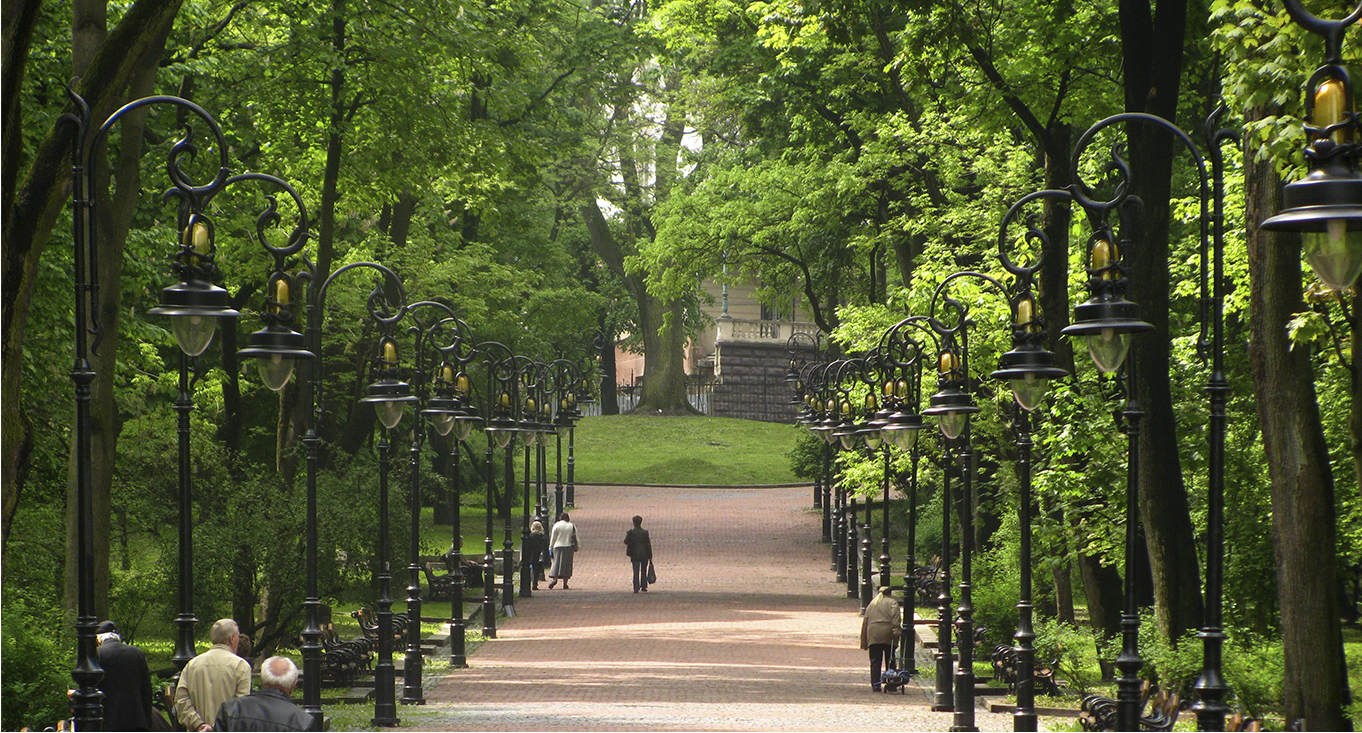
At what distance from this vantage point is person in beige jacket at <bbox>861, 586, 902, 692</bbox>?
60.6ft

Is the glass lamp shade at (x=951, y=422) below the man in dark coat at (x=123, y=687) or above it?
above

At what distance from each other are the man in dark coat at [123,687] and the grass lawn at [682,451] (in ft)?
130

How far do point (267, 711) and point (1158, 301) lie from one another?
11.0 m

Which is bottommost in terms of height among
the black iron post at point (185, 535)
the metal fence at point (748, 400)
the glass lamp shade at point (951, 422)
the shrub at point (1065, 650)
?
the shrub at point (1065, 650)

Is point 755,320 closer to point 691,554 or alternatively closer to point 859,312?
point 691,554

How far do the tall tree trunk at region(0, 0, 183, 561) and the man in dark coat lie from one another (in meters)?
2.05

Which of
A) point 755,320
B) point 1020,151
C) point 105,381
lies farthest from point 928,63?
point 755,320

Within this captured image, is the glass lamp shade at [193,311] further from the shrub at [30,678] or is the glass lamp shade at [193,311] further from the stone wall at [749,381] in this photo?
the stone wall at [749,381]

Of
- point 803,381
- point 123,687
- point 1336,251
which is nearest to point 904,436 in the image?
point 123,687

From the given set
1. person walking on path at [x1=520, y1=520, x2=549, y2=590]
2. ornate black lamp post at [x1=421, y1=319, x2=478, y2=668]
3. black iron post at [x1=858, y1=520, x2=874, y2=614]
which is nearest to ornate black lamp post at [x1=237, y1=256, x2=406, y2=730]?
ornate black lamp post at [x1=421, y1=319, x2=478, y2=668]

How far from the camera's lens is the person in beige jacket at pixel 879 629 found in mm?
18484

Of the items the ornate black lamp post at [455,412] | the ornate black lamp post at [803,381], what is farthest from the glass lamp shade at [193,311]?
the ornate black lamp post at [803,381]

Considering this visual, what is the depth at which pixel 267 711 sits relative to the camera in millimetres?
8461

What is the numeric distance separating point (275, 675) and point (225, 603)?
42.8ft
